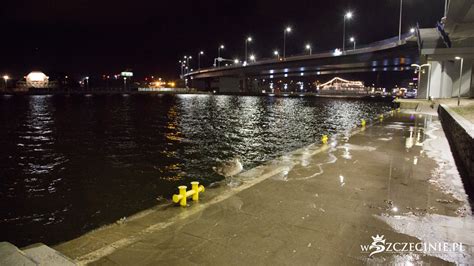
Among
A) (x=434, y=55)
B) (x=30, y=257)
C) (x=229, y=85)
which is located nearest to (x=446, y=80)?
(x=434, y=55)

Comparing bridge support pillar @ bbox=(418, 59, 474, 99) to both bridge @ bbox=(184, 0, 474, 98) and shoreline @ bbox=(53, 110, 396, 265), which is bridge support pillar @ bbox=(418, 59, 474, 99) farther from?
shoreline @ bbox=(53, 110, 396, 265)

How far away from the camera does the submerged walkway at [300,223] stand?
5219 millimetres

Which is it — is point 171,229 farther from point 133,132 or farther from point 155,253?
point 133,132

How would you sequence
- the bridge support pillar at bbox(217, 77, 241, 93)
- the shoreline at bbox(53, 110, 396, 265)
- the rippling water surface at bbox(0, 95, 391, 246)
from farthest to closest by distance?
the bridge support pillar at bbox(217, 77, 241, 93) → the rippling water surface at bbox(0, 95, 391, 246) → the shoreline at bbox(53, 110, 396, 265)

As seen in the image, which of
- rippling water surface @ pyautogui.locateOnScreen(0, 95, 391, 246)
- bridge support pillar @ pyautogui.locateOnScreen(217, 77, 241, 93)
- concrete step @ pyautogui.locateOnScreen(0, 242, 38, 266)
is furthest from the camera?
bridge support pillar @ pyautogui.locateOnScreen(217, 77, 241, 93)

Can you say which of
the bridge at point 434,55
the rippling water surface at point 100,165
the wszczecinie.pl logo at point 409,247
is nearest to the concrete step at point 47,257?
the wszczecinie.pl logo at point 409,247

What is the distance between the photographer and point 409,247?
5.59m

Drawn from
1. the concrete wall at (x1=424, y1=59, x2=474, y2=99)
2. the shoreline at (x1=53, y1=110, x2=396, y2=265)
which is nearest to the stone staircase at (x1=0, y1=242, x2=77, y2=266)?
the shoreline at (x1=53, y1=110, x2=396, y2=265)

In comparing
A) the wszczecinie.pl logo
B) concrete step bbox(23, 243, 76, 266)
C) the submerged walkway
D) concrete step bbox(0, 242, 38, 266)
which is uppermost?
concrete step bbox(0, 242, 38, 266)

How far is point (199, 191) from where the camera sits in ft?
25.6

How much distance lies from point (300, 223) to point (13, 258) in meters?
4.52

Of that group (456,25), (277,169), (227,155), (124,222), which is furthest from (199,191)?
(456,25)

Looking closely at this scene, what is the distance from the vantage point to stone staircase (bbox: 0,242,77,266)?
3867 millimetres

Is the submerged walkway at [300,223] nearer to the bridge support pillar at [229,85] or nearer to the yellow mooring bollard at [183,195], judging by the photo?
the yellow mooring bollard at [183,195]
